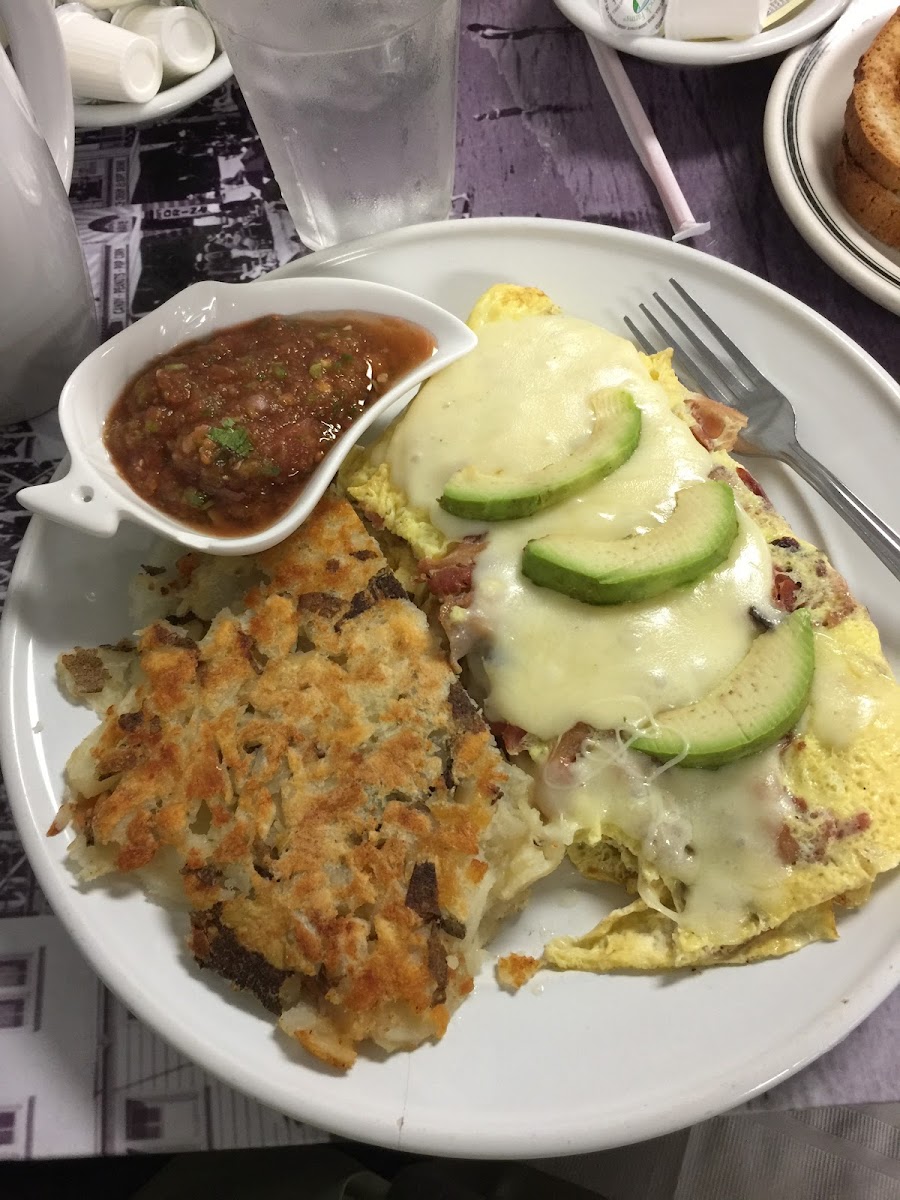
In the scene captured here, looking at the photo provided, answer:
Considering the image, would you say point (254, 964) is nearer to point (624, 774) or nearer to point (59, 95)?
point (624, 774)

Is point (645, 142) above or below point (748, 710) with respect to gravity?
above

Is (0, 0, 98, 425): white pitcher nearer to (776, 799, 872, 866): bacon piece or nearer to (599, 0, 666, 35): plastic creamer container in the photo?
(599, 0, 666, 35): plastic creamer container

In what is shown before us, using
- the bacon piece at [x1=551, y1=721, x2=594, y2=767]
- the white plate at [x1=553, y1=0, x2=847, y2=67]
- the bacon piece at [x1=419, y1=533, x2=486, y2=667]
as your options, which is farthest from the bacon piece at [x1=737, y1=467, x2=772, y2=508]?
the white plate at [x1=553, y1=0, x2=847, y2=67]

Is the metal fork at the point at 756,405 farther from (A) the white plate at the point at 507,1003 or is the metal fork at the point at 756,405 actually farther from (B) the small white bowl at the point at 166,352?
(B) the small white bowl at the point at 166,352

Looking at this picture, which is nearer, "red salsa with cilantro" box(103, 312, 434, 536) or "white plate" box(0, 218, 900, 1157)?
"white plate" box(0, 218, 900, 1157)

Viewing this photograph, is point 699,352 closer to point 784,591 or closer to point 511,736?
point 784,591

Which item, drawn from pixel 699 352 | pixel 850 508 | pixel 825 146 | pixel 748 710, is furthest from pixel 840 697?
pixel 825 146
